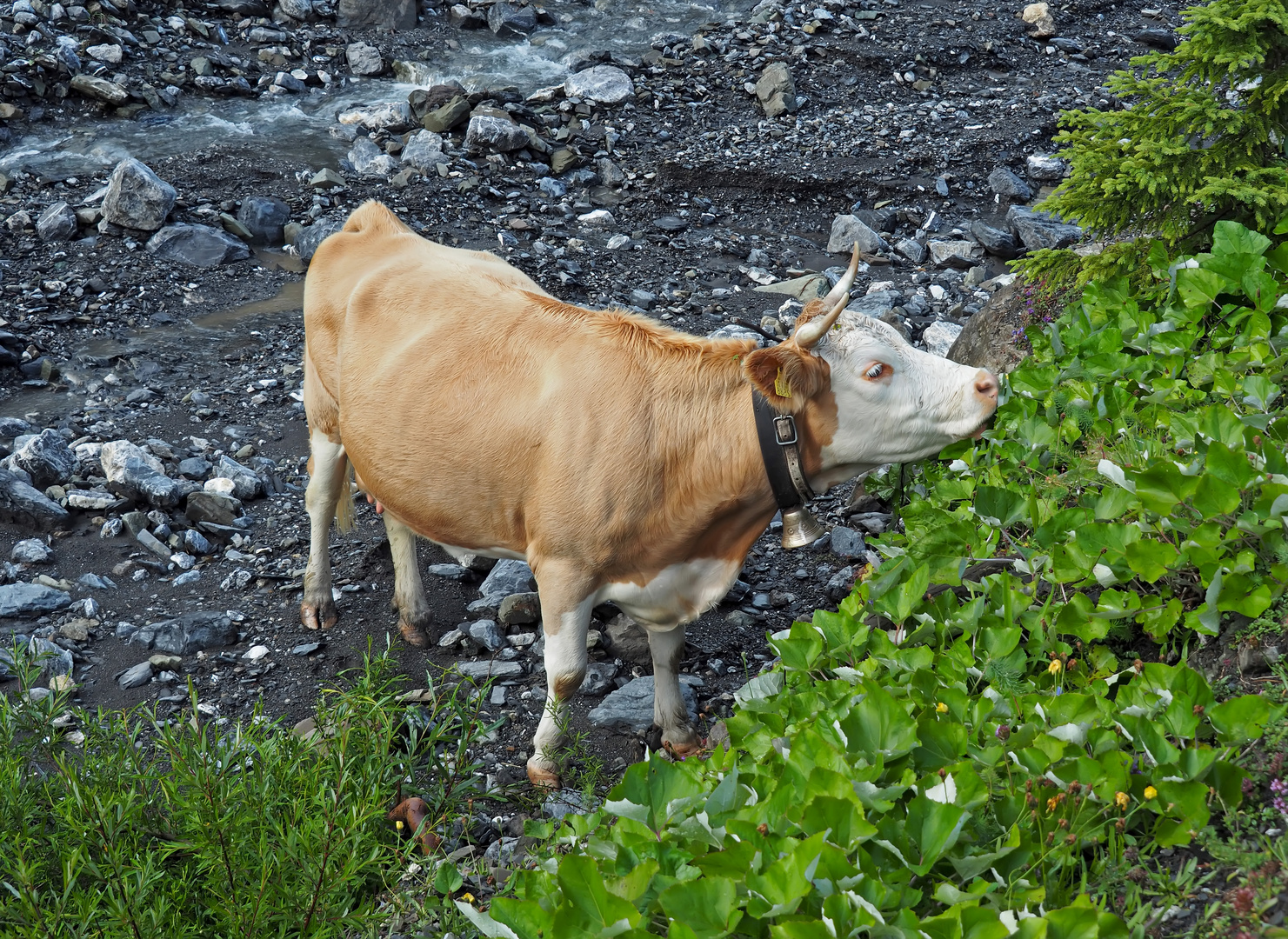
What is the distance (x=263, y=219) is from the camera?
33.6ft

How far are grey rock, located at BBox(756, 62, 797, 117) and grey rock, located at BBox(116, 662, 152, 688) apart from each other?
9.44 metres

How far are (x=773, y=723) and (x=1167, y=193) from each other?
12.0 feet

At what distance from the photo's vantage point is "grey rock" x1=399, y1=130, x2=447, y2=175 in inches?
443

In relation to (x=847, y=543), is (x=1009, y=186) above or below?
above

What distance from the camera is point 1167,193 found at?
5332 mm

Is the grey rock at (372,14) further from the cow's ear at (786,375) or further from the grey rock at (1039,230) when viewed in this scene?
the cow's ear at (786,375)

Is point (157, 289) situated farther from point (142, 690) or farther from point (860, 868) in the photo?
point (860, 868)

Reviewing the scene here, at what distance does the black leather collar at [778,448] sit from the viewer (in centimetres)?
441

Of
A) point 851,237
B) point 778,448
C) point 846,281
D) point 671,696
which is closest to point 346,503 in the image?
point 671,696

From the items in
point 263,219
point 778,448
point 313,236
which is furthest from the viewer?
point 263,219

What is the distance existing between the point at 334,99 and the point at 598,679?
10.2m

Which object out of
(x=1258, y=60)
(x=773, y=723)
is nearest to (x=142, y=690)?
(x=773, y=723)

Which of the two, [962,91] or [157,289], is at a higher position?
[962,91]

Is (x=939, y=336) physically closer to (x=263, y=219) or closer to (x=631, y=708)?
(x=631, y=708)
